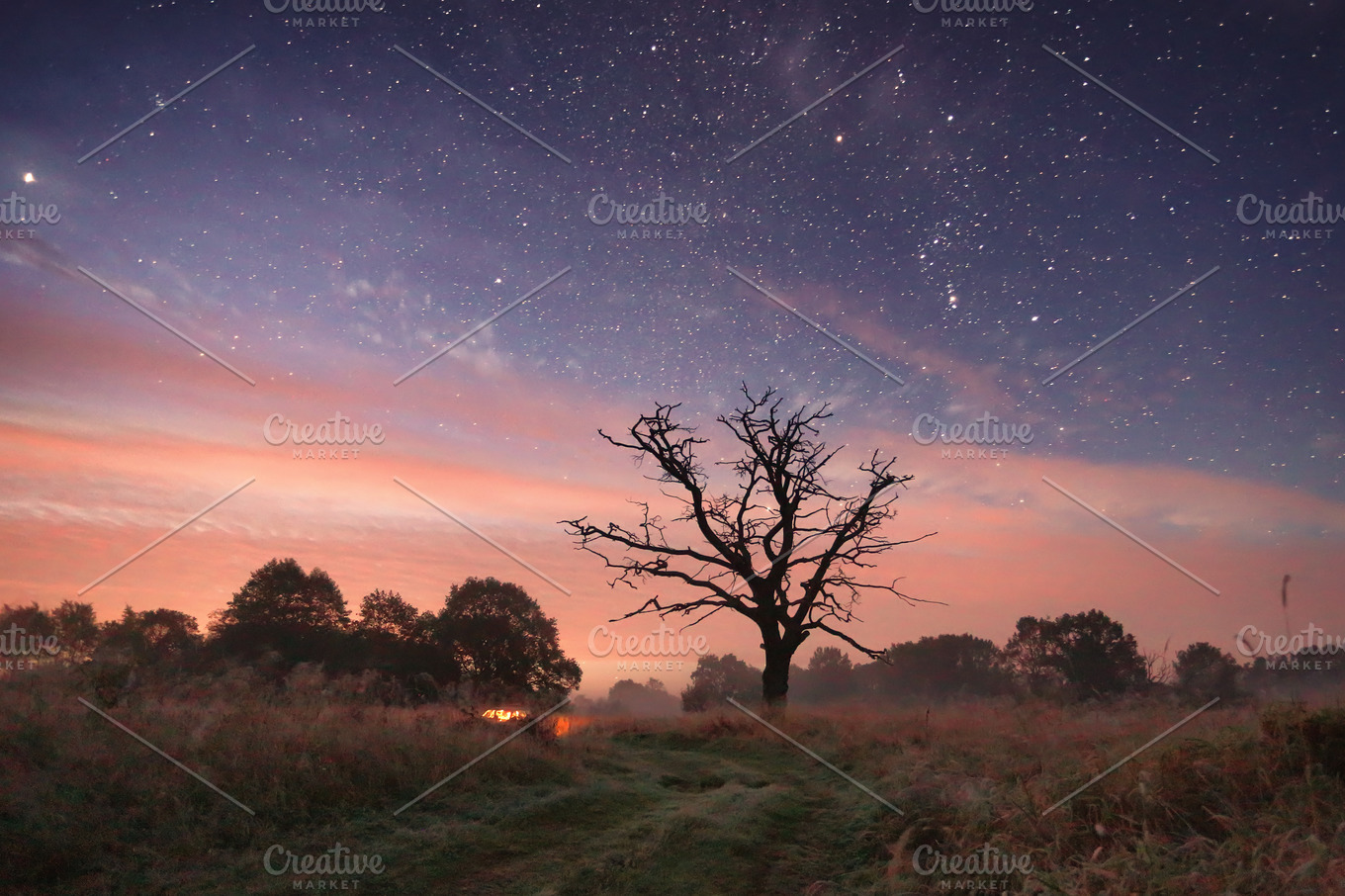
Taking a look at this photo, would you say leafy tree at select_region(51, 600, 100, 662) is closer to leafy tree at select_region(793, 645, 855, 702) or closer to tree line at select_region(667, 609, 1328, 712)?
tree line at select_region(667, 609, 1328, 712)

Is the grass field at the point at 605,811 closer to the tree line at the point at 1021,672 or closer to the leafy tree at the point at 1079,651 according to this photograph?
the tree line at the point at 1021,672

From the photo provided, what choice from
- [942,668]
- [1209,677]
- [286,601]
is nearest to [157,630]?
[286,601]

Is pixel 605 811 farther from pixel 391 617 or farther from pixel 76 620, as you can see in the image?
pixel 76 620

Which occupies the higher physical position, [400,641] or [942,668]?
[400,641]

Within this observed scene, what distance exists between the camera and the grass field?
521 centimetres

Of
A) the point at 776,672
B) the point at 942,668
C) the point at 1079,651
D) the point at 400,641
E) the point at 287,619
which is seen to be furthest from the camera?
the point at 942,668

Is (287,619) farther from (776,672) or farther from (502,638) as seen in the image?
(776,672)

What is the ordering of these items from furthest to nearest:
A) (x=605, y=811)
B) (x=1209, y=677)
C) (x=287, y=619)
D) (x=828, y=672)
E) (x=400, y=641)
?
(x=828, y=672)
(x=400, y=641)
(x=287, y=619)
(x=1209, y=677)
(x=605, y=811)

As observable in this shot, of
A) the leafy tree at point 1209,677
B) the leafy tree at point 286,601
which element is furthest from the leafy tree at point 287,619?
the leafy tree at point 1209,677

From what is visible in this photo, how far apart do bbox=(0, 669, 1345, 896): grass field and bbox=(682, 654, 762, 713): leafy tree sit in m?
16.2

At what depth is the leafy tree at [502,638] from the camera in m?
26.5

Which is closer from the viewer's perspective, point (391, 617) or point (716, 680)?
point (391, 617)

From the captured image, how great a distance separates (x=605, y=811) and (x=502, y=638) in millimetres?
20141

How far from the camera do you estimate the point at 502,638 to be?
2720 centimetres
